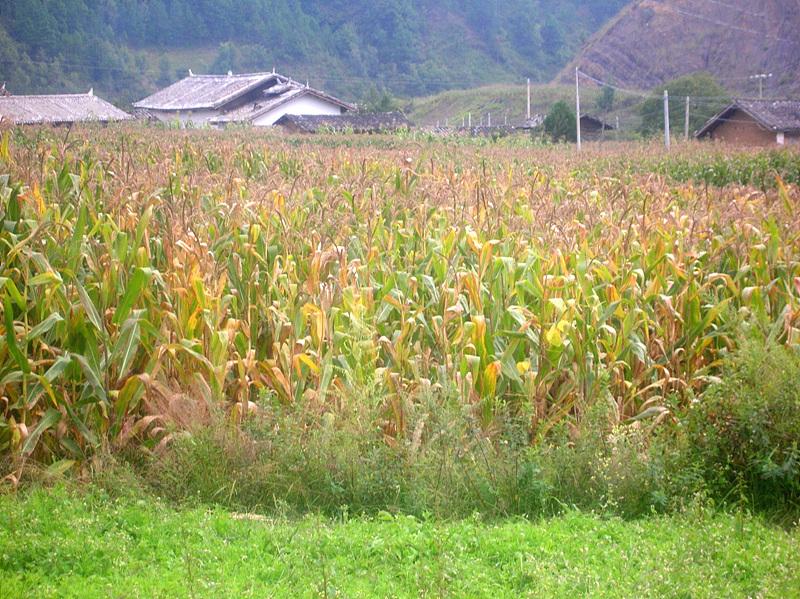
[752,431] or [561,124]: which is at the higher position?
[561,124]

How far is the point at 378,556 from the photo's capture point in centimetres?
373

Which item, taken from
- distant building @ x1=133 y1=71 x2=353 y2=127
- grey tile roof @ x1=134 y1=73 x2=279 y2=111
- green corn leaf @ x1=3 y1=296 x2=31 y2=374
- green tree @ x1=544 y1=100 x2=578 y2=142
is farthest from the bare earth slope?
green corn leaf @ x1=3 y1=296 x2=31 y2=374

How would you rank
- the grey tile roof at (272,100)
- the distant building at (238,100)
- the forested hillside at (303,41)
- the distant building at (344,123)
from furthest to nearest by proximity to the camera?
the grey tile roof at (272,100) < the distant building at (238,100) < the distant building at (344,123) < the forested hillside at (303,41)

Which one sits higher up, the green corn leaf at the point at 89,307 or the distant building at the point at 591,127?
the distant building at the point at 591,127

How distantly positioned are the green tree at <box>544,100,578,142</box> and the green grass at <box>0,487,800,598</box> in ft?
111

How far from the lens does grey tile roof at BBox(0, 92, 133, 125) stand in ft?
57.3

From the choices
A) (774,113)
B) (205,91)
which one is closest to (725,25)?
(774,113)

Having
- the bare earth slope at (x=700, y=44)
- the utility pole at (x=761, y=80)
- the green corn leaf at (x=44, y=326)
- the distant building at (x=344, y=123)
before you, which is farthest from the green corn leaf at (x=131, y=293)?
the utility pole at (x=761, y=80)

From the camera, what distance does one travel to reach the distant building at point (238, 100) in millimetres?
43250

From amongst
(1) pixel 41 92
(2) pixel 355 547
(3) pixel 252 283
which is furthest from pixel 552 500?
(1) pixel 41 92

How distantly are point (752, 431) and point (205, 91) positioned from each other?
4377 centimetres

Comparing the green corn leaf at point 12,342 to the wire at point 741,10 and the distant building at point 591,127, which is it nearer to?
the distant building at point 591,127

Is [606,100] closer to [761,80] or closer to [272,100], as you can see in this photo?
[761,80]

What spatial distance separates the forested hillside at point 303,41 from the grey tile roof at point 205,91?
36.3 inches
